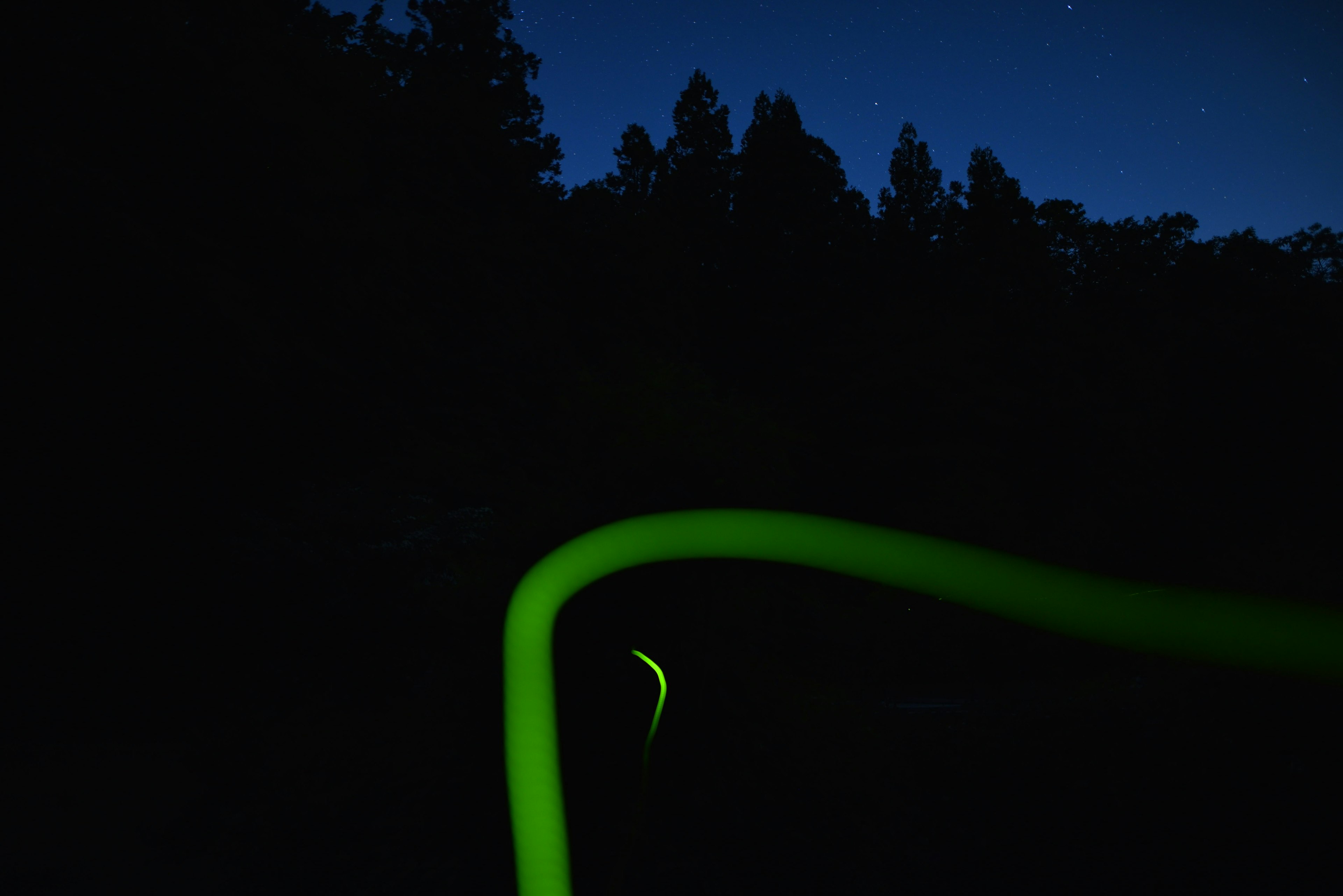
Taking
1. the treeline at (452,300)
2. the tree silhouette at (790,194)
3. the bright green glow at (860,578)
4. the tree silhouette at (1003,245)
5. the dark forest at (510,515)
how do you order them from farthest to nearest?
the tree silhouette at (790,194) < the tree silhouette at (1003,245) < the treeline at (452,300) < the dark forest at (510,515) < the bright green glow at (860,578)

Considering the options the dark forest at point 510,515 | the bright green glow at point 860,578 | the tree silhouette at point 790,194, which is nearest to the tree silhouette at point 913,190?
the tree silhouette at point 790,194

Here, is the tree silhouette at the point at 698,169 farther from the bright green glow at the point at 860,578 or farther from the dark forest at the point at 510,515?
the bright green glow at the point at 860,578

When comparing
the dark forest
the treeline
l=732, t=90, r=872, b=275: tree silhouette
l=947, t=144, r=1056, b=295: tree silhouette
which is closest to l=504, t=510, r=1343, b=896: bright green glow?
the dark forest

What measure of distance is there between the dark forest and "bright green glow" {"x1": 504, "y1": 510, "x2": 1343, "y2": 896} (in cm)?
81

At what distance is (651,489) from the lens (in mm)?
5617

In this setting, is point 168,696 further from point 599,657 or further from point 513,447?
point 599,657

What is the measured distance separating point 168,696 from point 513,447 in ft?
17.3

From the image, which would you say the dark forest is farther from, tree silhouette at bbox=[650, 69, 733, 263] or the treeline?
tree silhouette at bbox=[650, 69, 733, 263]

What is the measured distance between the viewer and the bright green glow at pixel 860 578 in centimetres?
159

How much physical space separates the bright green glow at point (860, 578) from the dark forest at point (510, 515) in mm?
810

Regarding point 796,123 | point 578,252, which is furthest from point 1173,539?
point 796,123

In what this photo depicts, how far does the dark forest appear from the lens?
18.5ft

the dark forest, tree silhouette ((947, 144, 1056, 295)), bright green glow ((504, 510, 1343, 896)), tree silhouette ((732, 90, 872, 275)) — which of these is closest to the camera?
bright green glow ((504, 510, 1343, 896))

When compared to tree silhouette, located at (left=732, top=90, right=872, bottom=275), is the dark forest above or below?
below
